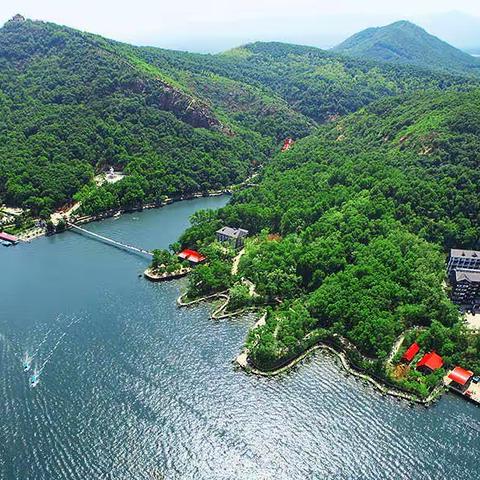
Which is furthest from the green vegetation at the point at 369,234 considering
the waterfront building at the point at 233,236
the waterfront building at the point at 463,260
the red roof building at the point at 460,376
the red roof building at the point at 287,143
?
the red roof building at the point at 287,143

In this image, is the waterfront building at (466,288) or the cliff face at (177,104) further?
the cliff face at (177,104)

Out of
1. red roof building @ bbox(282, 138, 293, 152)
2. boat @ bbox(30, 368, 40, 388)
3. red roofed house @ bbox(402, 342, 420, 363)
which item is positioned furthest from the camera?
red roof building @ bbox(282, 138, 293, 152)

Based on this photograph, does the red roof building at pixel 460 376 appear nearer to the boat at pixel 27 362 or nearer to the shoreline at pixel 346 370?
the shoreline at pixel 346 370

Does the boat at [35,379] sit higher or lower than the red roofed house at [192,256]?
lower

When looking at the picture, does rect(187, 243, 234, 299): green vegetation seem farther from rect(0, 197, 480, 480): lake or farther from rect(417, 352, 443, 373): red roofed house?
rect(417, 352, 443, 373): red roofed house

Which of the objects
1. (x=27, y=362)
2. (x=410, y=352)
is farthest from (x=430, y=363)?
(x=27, y=362)

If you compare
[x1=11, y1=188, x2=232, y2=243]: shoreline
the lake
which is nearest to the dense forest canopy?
[x1=11, y1=188, x2=232, y2=243]: shoreline
